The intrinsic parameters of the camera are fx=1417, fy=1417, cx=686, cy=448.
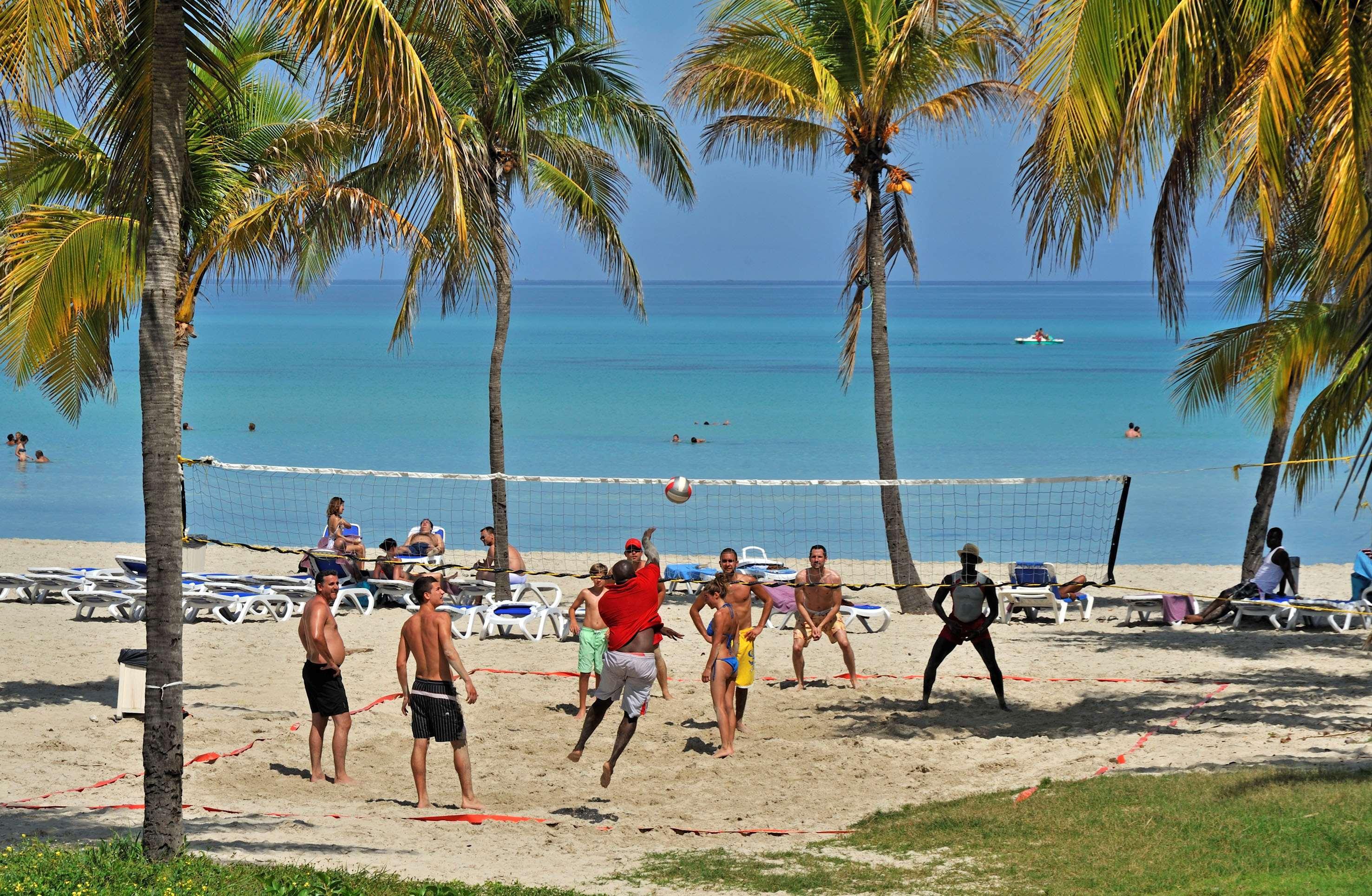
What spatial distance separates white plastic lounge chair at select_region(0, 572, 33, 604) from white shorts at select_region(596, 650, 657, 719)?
1048 cm

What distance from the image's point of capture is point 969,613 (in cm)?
1123

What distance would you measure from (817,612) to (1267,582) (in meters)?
5.76

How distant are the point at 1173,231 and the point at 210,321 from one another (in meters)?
168

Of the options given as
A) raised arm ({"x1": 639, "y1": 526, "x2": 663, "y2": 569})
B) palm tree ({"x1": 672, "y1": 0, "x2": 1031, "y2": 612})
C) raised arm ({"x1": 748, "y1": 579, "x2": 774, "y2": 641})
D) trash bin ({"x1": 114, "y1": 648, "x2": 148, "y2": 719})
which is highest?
palm tree ({"x1": 672, "y1": 0, "x2": 1031, "y2": 612})

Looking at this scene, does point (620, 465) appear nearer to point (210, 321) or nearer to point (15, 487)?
point (15, 487)

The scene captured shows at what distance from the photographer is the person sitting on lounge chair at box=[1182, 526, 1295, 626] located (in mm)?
15164

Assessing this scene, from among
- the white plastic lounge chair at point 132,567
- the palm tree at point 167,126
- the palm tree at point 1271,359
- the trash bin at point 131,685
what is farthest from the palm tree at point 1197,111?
the white plastic lounge chair at point 132,567

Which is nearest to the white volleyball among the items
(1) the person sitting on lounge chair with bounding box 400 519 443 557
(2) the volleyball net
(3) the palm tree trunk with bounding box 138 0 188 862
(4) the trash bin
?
(1) the person sitting on lounge chair with bounding box 400 519 443 557

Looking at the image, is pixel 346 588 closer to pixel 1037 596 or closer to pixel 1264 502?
pixel 1037 596

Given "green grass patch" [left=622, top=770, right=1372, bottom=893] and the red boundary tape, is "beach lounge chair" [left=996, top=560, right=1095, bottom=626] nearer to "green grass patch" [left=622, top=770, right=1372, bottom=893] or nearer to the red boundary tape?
the red boundary tape

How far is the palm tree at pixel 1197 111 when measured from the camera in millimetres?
9117

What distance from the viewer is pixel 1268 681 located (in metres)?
12.3

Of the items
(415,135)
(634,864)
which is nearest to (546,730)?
(634,864)

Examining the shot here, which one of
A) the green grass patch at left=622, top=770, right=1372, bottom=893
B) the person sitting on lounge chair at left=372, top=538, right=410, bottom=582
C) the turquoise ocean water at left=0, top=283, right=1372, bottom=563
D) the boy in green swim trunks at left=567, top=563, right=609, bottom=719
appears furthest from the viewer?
the turquoise ocean water at left=0, top=283, right=1372, bottom=563
